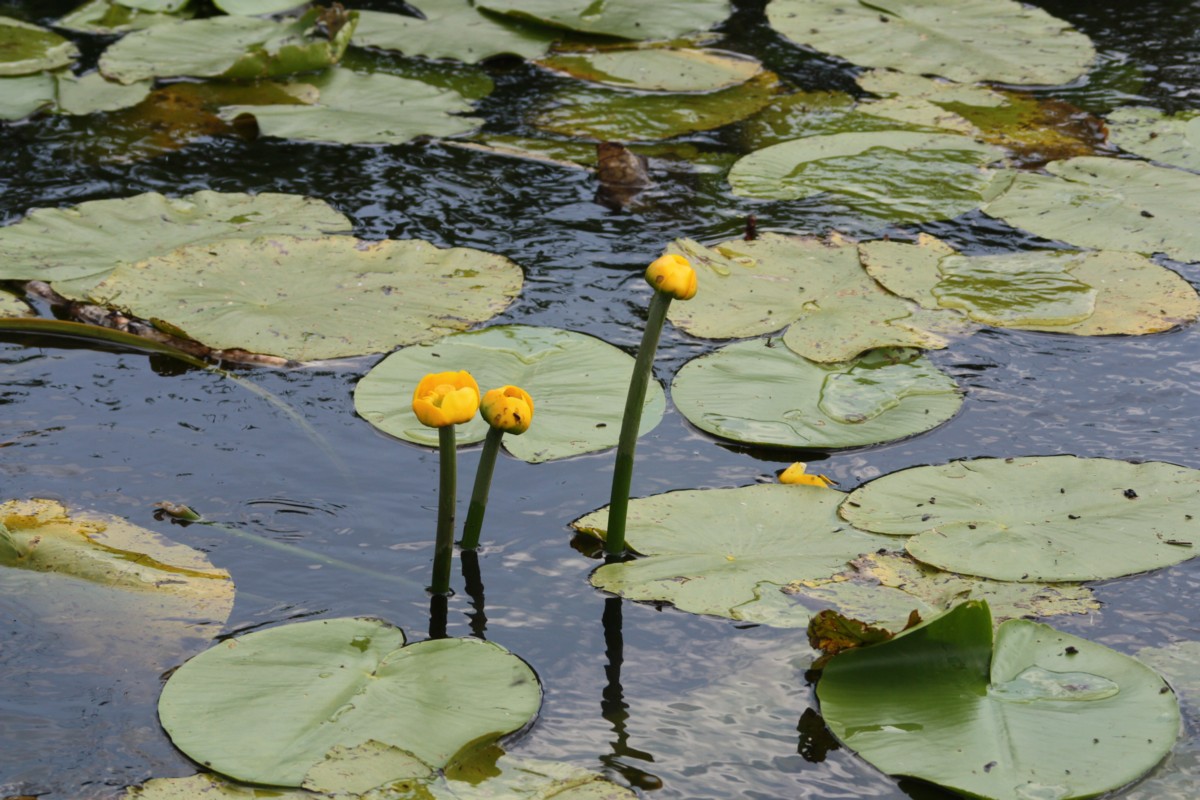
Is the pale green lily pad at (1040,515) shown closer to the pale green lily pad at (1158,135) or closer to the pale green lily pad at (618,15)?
the pale green lily pad at (1158,135)

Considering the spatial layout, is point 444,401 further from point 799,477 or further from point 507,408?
point 799,477

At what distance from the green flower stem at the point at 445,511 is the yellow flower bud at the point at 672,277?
1.39 feet

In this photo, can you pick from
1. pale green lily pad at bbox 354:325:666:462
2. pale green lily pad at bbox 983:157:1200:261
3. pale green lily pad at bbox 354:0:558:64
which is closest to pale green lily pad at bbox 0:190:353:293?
pale green lily pad at bbox 354:325:666:462

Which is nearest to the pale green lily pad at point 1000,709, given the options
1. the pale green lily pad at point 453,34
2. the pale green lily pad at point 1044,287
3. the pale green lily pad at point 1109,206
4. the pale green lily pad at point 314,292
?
the pale green lily pad at point 1044,287

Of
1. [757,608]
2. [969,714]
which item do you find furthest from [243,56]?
[969,714]

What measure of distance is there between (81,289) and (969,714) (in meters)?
2.52

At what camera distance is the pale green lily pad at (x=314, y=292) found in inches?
123

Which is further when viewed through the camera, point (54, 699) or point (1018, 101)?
point (1018, 101)

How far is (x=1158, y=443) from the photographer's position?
9.34ft

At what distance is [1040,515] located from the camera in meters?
2.45

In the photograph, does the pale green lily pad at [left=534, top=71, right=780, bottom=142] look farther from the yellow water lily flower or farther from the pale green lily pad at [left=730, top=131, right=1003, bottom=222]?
the yellow water lily flower

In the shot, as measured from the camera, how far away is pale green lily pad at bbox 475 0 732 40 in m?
5.17

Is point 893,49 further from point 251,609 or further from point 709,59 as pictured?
point 251,609

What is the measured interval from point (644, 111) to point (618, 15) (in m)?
0.87
